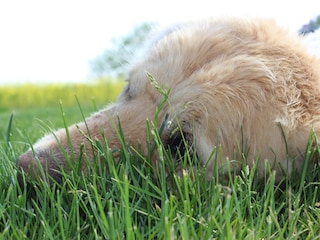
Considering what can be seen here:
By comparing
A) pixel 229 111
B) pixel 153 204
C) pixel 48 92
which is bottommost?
pixel 48 92

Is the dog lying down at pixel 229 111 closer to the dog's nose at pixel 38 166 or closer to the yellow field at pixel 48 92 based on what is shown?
the dog's nose at pixel 38 166

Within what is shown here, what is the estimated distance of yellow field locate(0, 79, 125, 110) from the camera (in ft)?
52.6

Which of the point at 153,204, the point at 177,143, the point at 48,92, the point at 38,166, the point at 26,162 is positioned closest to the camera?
the point at 153,204

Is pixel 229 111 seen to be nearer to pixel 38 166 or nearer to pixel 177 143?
pixel 177 143

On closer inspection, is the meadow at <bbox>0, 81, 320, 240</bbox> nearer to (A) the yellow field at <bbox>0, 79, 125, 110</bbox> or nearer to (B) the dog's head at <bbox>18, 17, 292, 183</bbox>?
(B) the dog's head at <bbox>18, 17, 292, 183</bbox>

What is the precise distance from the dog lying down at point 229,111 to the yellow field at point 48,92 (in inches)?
520

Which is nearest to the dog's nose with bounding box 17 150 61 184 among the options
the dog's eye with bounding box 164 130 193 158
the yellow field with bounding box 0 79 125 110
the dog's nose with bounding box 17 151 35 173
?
the dog's nose with bounding box 17 151 35 173

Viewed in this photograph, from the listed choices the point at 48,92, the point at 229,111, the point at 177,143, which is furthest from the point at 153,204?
the point at 48,92

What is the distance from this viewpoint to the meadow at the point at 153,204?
1.69 m

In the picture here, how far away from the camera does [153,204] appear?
202cm

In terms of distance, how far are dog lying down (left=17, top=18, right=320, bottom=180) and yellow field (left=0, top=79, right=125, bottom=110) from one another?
13.2 metres

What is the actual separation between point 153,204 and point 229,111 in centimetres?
62

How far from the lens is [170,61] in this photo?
2609 mm

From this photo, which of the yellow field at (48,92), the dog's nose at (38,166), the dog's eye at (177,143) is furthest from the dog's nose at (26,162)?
the yellow field at (48,92)
